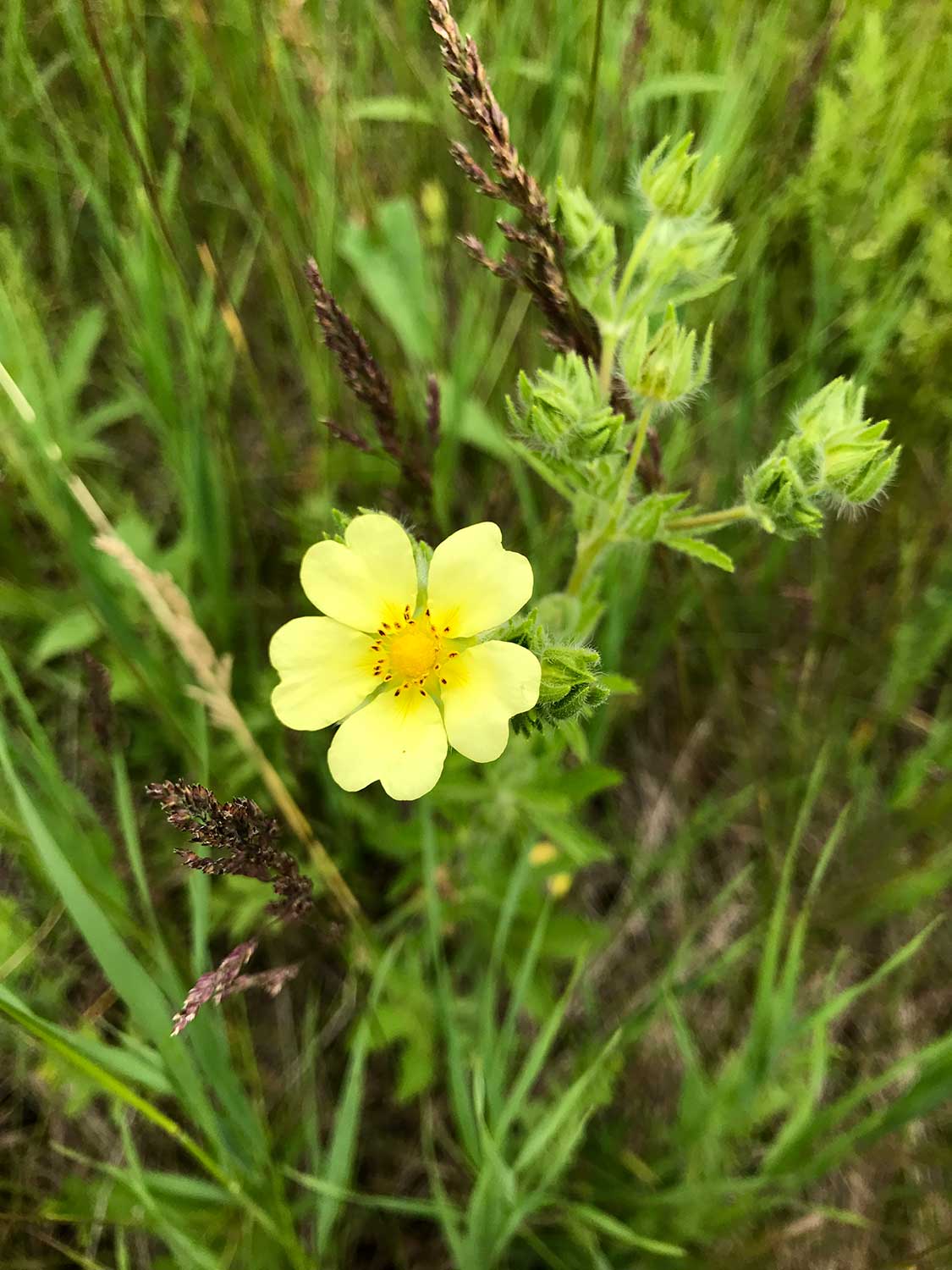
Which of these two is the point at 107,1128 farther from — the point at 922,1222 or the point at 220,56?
the point at 220,56

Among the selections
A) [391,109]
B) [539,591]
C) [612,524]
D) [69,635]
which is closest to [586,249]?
[612,524]

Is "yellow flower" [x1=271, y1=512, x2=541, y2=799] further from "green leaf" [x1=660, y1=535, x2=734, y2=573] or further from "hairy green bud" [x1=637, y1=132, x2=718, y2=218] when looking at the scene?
"hairy green bud" [x1=637, y1=132, x2=718, y2=218]

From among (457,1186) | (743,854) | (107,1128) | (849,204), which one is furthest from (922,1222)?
(849,204)

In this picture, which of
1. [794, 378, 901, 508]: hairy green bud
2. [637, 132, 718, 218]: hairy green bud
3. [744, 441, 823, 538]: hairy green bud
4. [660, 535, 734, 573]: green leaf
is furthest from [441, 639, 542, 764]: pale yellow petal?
[637, 132, 718, 218]: hairy green bud

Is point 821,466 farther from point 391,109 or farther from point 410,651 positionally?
point 391,109

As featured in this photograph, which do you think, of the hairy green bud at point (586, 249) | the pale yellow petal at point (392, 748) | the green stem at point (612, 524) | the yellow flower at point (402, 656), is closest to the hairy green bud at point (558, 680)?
the yellow flower at point (402, 656)
